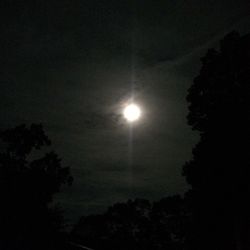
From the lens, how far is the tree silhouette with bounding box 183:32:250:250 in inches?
1181

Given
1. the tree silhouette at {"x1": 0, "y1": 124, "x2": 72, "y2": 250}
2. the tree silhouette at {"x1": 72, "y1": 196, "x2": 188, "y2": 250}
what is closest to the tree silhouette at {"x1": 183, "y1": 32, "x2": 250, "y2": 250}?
the tree silhouette at {"x1": 0, "y1": 124, "x2": 72, "y2": 250}

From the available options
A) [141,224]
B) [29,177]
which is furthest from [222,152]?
[141,224]

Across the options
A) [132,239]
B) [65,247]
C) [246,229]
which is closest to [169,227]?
[132,239]

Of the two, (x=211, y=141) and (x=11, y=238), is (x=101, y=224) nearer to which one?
(x=211, y=141)

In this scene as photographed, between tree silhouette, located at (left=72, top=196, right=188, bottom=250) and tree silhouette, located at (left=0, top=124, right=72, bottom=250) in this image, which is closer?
Result: tree silhouette, located at (left=0, top=124, right=72, bottom=250)

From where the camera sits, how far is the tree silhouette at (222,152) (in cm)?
3000

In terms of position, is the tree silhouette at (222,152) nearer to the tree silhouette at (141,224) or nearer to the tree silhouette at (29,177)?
the tree silhouette at (29,177)

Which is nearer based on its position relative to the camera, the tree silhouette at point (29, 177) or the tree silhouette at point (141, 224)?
the tree silhouette at point (29, 177)

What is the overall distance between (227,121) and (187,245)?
8153 mm

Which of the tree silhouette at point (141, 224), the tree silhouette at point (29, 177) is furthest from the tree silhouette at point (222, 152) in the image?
the tree silhouette at point (141, 224)

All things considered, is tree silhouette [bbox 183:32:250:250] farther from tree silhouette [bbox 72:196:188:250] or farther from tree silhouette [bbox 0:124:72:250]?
tree silhouette [bbox 72:196:188:250]

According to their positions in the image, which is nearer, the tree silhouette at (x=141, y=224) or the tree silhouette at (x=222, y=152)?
the tree silhouette at (x=222, y=152)

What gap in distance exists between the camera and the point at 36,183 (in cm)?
3841

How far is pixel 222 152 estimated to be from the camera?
30.2 m
